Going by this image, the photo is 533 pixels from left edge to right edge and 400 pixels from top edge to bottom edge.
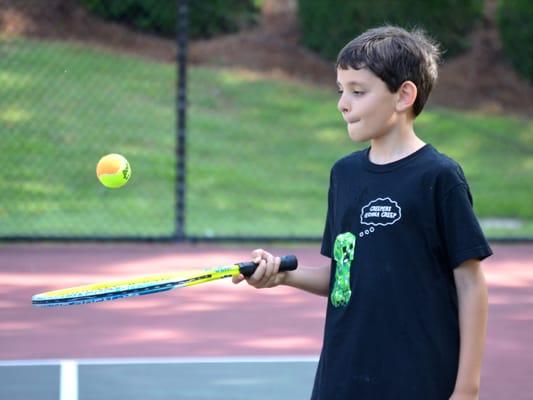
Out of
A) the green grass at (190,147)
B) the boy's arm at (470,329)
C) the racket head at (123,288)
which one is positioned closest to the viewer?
the boy's arm at (470,329)

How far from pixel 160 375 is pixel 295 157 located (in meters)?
7.75

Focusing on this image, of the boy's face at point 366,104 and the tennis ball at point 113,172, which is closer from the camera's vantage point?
the boy's face at point 366,104

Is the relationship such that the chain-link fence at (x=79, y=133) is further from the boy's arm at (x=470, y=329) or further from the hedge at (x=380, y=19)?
the boy's arm at (x=470, y=329)

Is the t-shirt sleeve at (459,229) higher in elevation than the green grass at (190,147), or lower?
lower

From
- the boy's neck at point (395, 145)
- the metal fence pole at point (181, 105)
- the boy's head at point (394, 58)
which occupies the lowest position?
the boy's neck at point (395, 145)

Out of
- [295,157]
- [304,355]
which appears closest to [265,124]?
[295,157]

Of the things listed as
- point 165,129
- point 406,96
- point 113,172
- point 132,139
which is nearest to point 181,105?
point 132,139

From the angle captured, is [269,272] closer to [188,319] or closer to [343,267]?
[343,267]

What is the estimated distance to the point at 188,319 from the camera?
21.0 feet

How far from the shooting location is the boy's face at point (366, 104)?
A: 2.71 metres

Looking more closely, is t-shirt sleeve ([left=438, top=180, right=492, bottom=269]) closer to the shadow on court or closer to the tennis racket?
the tennis racket

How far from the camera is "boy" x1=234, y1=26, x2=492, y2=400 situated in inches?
102

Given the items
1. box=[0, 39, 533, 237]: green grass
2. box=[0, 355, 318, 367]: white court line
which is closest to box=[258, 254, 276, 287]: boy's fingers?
box=[0, 355, 318, 367]: white court line

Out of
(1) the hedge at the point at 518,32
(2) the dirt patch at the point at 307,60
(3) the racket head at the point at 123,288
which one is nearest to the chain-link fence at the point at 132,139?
(2) the dirt patch at the point at 307,60
